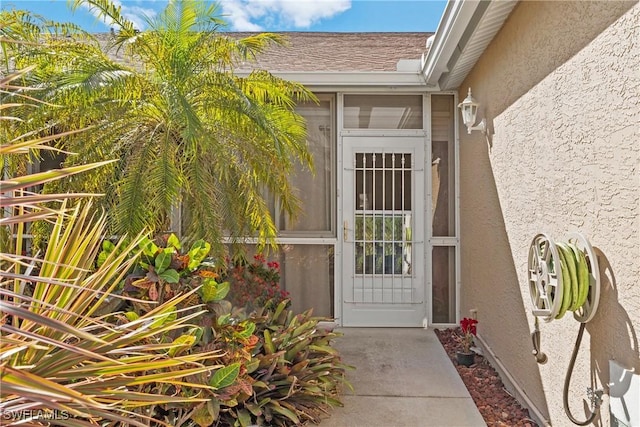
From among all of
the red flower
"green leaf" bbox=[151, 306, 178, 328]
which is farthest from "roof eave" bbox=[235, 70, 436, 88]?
"green leaf" bbox=[151, 306, 178, 328]

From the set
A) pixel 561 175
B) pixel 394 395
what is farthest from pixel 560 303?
pixel 394 395

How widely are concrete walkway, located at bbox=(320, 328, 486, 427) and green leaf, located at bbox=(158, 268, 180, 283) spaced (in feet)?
4.69

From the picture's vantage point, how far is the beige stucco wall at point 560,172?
1.95 m

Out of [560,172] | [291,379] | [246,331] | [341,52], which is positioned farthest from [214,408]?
[341,52]

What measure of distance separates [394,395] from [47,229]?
325 cm

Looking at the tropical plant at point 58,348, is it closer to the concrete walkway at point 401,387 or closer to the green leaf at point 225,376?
the green leaf at point 225,376

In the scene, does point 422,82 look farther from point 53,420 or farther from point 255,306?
point 53,420

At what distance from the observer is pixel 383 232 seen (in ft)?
18.0

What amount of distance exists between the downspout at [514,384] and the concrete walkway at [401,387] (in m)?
0.39

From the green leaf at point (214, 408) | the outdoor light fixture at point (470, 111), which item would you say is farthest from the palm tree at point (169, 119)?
the outdoor light fixture at point (470, 111)

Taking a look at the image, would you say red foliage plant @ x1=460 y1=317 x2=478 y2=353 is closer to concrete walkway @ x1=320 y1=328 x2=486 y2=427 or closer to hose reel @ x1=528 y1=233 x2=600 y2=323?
concrete walkway @ x1=320 y1=328 x2=486 y2=427

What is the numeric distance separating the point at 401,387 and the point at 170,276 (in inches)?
84.8

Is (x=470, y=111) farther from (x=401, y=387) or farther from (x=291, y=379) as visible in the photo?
(x=291, y=379)

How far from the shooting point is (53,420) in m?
1.21
